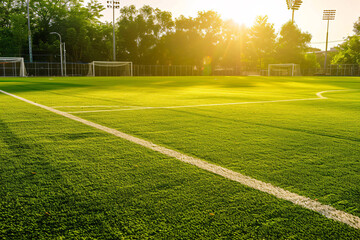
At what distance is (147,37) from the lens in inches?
2076

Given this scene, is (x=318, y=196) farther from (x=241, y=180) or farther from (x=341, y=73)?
(x=341, y=73)

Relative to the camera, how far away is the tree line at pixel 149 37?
4897cm

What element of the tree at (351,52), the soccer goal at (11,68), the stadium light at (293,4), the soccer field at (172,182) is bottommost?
the soccer field at (172,182)

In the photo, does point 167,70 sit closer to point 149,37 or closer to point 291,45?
point 149,37

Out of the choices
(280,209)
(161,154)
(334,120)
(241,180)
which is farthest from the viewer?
(334,120)

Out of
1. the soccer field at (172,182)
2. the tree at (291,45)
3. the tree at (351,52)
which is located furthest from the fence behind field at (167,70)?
the soccer field at (172,182)

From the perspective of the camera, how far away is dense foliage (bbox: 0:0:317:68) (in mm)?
48969

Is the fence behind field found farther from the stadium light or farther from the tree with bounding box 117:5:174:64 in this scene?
the stadium light

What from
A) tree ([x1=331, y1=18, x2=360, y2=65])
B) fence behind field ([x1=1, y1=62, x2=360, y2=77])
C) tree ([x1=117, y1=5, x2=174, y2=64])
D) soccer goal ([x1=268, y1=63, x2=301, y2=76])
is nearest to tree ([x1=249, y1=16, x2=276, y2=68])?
fence behind field ([x1=1, y1=62, x2=360, y2=77])

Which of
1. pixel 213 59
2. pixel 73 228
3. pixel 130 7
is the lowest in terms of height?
pixel 73 228

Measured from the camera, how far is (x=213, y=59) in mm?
56562

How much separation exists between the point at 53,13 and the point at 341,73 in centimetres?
5026

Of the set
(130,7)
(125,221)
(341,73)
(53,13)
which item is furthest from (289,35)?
(125,221)

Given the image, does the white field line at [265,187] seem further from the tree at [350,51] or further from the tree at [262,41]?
the tree at [350,51]
